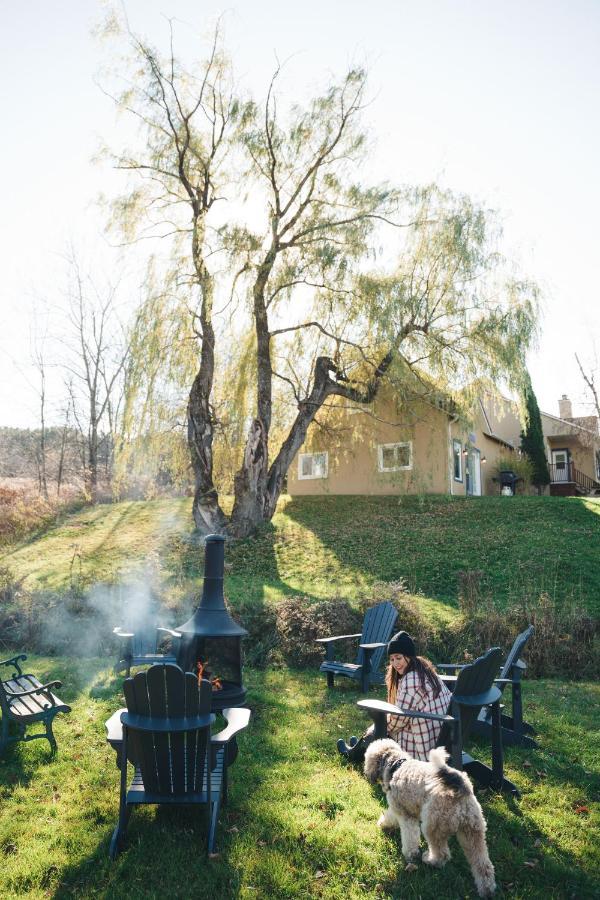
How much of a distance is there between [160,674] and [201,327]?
40.5ft

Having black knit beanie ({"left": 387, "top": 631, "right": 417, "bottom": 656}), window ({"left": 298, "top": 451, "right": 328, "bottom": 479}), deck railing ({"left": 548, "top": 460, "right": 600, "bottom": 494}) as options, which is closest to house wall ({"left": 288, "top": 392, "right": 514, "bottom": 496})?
window ({"left": 298, "top": 451, "right": 328, "bottom": 479})

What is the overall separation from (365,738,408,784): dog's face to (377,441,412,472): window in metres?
14.9

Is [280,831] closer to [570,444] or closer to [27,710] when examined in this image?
[27,710]

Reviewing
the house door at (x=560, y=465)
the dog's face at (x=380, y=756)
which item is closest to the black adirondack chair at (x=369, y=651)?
the dog's face at (x=380, y=756)

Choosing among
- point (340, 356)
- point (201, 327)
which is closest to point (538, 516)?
point (340, 356)

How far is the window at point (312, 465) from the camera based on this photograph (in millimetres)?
20766

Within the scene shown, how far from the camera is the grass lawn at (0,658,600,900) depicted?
3.01m

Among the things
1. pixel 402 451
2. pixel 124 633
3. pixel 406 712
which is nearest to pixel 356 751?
pixel 406 712

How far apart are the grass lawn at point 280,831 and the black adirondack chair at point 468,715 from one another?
0.16 metres

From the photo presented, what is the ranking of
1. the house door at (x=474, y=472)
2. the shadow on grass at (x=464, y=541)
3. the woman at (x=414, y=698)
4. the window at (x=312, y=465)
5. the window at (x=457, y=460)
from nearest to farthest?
1. the woman at (x=414, y=698)
2. the shadow on grass at (x=464, y=541)
3. the window at (x=457, y=460)
4. the house door at (x=474, y=472)
5. the window at (x=312, y=465)

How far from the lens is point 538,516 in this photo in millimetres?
14836

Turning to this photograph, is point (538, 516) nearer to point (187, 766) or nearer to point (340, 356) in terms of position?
→ point (340, 356)

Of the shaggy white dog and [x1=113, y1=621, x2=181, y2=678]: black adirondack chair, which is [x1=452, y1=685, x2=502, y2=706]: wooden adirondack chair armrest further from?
[x1=113, y1=621, x2=181, y2=678]: black adirondack chair

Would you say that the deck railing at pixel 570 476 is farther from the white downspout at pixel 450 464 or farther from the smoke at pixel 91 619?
the smoke at pixel 91 619
